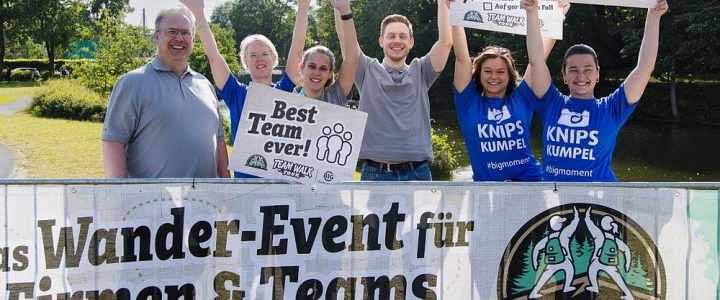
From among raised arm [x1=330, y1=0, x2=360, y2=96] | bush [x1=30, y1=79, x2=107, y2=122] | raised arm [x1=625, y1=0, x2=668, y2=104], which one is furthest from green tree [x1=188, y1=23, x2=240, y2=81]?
raised arm [x1=625, y1=0, x2=668, y2=104]

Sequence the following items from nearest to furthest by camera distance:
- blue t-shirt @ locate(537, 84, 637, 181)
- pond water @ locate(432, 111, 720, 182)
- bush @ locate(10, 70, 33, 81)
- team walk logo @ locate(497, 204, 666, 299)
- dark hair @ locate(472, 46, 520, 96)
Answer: team walk logo @ locate(497, 204, 666, 299) → blue t-shirt @ locate(537, 84, 637, 181) → dark hair @ locate(472, 46, 520, 96) → pond water @ locate(432, 111, 720, 182) → bush @ locate(10, 70, 33, 81)

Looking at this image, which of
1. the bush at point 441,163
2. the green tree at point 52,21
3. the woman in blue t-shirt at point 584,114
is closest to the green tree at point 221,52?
the bush at point 441,163

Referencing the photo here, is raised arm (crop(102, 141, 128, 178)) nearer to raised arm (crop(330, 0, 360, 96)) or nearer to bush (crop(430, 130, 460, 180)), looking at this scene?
raised arm (crop(330, 0, 360, 96))

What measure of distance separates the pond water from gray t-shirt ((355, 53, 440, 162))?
12.2 meters

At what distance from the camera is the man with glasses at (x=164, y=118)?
3855mm

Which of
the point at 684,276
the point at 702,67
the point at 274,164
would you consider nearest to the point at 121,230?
the point at 274,164

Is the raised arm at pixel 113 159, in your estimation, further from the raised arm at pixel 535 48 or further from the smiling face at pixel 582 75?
the smiling face at pixel 582 75

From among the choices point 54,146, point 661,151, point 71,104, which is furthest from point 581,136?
point 71,104

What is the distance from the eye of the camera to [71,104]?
2466cm

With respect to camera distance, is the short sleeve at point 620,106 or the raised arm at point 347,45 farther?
the raised arm at point 347,45

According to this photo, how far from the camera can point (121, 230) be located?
11.7 ft

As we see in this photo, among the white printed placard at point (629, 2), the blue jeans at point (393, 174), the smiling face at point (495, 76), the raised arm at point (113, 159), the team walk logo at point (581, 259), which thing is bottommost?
the team walk logo at point (581, 259)

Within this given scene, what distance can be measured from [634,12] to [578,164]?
29.1 metres

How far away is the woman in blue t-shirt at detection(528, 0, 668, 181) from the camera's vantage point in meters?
4.25
